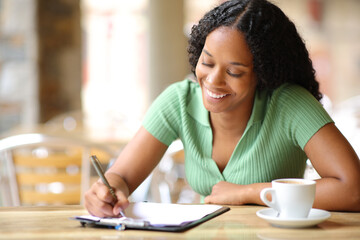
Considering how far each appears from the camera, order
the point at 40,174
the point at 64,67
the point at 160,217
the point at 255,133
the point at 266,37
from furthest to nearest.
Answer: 1. the point at 64,67
2. the point at 40,174
3. the point at 255,133
4. the point at 266,37
5. the point at 160,217

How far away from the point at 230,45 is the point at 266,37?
4.1 inches

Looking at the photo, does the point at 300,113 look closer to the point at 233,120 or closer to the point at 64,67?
the point at 233,120

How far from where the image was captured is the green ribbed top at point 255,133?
5.12 ft

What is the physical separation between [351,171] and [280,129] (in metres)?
0.25

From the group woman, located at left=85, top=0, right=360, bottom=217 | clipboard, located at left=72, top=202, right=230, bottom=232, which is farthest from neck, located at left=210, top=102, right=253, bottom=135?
clipboard, located at left=72, top=202, right=230, bottom=232

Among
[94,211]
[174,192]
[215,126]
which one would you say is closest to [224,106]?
[215,126]

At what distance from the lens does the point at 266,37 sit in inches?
59.2

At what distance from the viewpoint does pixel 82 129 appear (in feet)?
11.6

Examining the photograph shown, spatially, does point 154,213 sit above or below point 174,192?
above

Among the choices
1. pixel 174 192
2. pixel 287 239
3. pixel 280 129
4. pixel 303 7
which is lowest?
pixel 174 192

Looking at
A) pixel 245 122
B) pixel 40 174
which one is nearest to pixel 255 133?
pixel 245 122

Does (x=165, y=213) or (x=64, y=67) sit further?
(x=64, y=67)

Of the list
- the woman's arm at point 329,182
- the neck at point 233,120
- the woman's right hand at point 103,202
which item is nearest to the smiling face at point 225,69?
the neck at point 233,120

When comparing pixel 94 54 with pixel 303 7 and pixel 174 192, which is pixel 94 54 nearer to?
pixel 303 7
